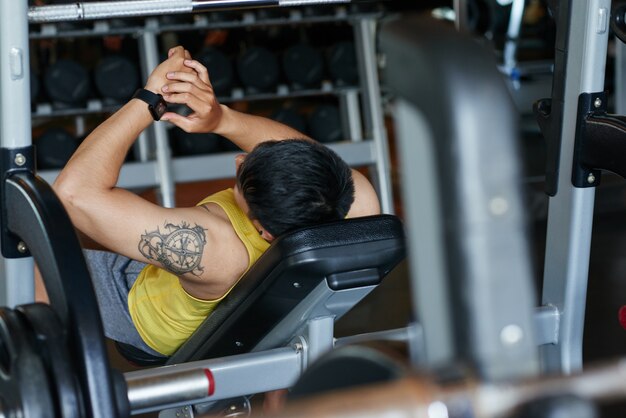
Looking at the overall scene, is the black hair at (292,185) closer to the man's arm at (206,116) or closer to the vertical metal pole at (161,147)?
the man's arm at (206,116)

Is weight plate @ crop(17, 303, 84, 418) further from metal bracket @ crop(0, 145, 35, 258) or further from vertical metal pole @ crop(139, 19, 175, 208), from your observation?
vertical metal pole @ crop(139, 19, 175, 208)

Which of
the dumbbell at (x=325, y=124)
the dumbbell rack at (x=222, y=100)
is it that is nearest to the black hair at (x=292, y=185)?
the dumbbell rack at (x=222, y=100)

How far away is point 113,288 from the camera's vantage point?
1.93 meters

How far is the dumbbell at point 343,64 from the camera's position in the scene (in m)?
4.06

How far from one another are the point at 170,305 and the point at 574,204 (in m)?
0.83

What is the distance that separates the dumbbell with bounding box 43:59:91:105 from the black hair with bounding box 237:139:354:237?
2298mm

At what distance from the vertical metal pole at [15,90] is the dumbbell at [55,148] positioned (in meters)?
2.39

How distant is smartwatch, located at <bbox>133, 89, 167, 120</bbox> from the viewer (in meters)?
1.65

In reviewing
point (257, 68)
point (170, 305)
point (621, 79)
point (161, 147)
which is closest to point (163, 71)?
point (170, 305)

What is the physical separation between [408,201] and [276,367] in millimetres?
1069

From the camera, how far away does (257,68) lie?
155 inches

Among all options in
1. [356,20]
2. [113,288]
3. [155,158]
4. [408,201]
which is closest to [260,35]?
[356,20]

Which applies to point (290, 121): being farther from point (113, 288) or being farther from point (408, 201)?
point (408, 201)

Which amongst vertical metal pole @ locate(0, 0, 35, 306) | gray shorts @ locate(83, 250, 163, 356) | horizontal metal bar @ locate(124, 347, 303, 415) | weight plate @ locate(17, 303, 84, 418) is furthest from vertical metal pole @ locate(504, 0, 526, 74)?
weight plate @ locate(17, 303, 84, 418)
